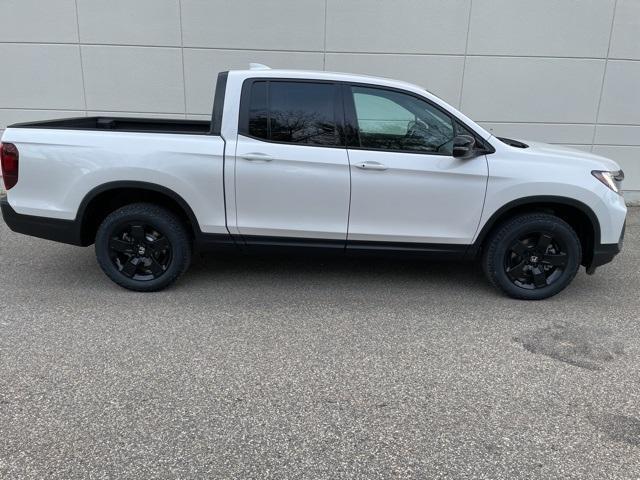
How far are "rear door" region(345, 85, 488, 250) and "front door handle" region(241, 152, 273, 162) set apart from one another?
0.67 meters

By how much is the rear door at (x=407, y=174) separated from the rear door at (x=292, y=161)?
0.46 ft

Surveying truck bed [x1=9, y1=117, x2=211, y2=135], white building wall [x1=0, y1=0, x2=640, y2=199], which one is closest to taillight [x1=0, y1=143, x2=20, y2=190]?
truck bed [x1=9, y1=117, x2=211, y2=135]

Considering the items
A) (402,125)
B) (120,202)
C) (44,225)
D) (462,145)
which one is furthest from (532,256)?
(44,225)

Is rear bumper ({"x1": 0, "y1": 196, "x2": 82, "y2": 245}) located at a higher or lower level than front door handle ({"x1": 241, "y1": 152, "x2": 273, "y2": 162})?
lower

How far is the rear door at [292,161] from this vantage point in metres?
4.21

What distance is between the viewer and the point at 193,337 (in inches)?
147

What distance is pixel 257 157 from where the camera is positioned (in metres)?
4.20

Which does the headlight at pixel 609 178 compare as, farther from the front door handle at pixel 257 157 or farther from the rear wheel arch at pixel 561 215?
the front door handle at pixel 257 157

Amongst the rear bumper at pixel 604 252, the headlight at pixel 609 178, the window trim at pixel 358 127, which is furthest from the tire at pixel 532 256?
the window trim at pixel 358 127

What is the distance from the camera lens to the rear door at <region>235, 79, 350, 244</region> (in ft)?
13.8

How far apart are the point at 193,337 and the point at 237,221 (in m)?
1.08

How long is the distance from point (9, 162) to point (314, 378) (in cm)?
310

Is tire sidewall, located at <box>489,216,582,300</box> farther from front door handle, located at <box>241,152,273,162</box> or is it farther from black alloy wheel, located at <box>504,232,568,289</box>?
front door handle, located at <box>241,152,273,162</box>

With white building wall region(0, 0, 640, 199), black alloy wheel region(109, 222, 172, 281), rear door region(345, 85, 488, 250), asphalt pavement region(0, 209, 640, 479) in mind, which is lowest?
→ asphalt pavement region(0, 209, 640, 479)
